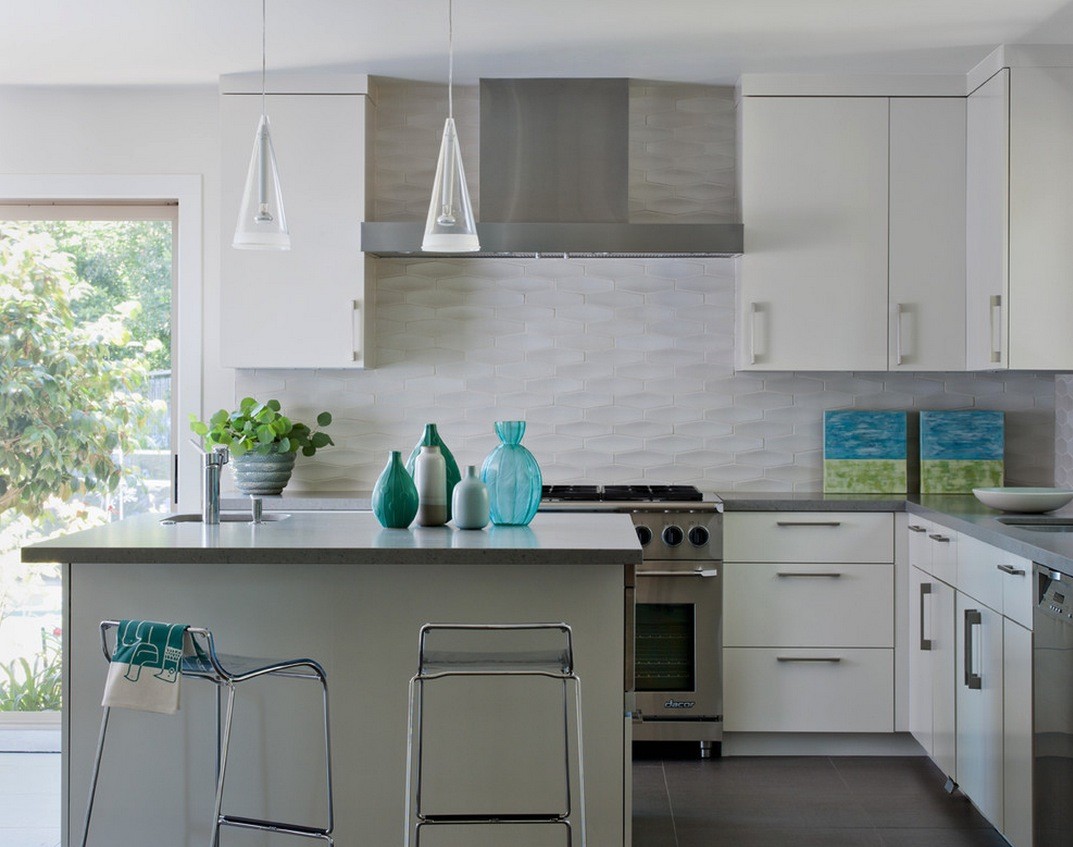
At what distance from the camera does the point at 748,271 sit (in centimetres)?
459

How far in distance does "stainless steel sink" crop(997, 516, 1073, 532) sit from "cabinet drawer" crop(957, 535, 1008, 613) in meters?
0.17

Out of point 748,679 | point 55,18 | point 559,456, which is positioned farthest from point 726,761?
point 55,18

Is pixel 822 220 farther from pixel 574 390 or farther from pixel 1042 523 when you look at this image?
pixel 1042 523

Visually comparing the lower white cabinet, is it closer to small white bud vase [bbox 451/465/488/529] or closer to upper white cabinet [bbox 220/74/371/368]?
small white bud vase [bbox 451/465/488/529]

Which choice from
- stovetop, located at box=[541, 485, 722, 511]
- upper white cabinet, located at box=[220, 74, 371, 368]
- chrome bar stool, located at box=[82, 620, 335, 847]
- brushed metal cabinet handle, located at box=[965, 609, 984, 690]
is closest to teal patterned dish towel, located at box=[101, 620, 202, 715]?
chrome bar stool, located at box=[82, 620, 335, 847]

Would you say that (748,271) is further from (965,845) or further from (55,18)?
(55,18)

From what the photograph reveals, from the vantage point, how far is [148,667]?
2.58m

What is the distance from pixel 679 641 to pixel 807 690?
53 cm

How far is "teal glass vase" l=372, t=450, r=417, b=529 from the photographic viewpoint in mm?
3168

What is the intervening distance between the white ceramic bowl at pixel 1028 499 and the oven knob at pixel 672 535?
1099 mm

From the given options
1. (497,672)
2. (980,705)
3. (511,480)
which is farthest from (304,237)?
(980,705)

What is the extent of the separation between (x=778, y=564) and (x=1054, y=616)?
1.59m

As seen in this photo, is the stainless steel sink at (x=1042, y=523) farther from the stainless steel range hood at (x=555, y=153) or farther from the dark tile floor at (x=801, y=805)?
the stainless steel range hood at (x=555, y=153)

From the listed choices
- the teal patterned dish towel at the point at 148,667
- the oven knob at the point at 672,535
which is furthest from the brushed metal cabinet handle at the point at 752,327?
the teal patterned dish towel at the point at 148,667
